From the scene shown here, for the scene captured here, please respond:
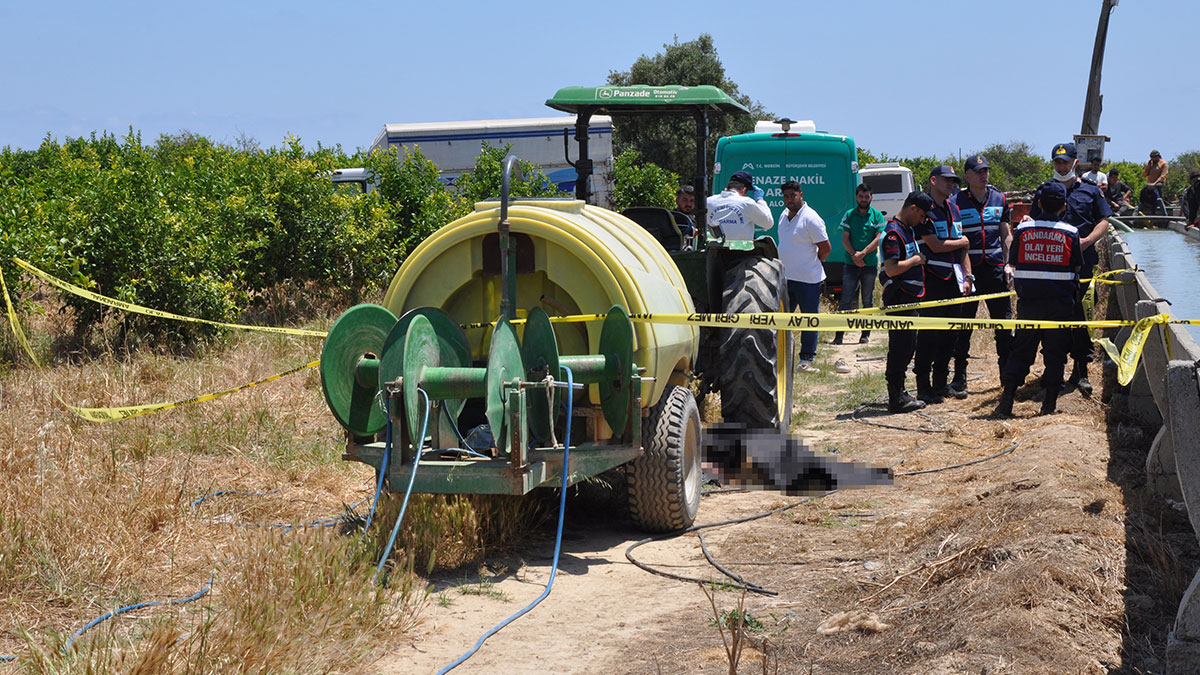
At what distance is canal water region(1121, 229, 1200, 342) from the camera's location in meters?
8.45

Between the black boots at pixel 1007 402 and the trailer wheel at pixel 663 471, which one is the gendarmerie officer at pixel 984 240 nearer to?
the black boots at pixel 1007 402

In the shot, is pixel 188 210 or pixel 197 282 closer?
pixel 197 282

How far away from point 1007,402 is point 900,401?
92 cm

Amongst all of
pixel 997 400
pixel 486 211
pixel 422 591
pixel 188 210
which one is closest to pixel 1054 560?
pixel 422 591

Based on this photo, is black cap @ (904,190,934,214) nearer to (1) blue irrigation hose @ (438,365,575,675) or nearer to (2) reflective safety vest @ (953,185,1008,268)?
(2) reflective safety vest @ (953,185,1008,268)

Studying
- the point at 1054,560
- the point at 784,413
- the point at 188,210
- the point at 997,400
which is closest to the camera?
the point at 1054,560

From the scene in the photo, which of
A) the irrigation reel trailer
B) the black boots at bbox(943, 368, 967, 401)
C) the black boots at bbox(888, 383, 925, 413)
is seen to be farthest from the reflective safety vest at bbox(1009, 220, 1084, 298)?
the irrigation reel trailer

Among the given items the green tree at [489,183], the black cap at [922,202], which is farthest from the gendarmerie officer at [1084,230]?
the green tree at [489,183]

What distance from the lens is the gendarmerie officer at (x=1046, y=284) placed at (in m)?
8.27

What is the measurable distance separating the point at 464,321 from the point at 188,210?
6.77 m

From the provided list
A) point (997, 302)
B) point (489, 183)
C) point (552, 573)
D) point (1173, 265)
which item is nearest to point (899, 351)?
point (997, 302)

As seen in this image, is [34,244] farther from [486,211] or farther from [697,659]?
[697,659]

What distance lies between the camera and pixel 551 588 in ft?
16.4

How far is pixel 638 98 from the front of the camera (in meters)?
7.77
